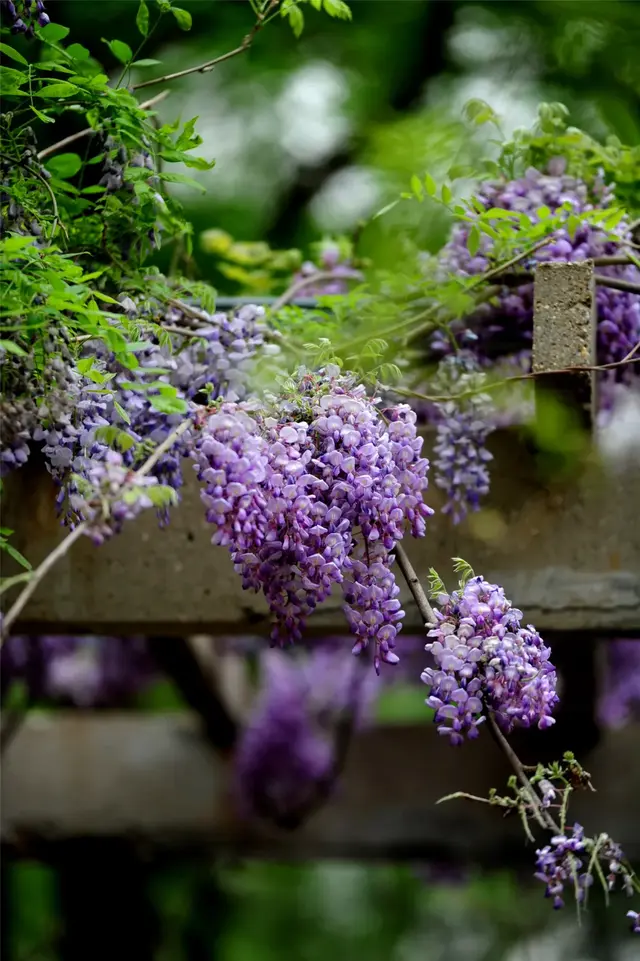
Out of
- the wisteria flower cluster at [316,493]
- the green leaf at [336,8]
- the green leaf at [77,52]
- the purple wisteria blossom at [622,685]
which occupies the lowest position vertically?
the wisteria flower cluster at [316,493]

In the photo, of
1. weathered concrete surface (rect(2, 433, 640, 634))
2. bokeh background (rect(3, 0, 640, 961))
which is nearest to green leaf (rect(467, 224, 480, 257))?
weathered concrete surface (rect(2, 433, 640, 634))

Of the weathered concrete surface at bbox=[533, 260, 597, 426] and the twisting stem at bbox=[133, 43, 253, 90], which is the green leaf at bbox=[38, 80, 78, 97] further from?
the weathered concrete surface at bbox=[533, 260, 597, 426]

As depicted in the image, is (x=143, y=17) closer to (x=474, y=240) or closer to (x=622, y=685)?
(x=474, y=240)

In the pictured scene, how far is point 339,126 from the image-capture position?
12.5ft

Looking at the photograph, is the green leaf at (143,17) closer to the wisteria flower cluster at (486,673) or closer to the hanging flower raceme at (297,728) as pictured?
the wisteria flower cluster at (486,673)

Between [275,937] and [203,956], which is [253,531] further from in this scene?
[275,937]

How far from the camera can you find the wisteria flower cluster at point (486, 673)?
1.04 metres

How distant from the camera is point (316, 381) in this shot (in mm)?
1124

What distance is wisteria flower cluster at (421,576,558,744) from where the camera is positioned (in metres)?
1.04

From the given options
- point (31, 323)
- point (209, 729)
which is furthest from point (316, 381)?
point (209, 729)

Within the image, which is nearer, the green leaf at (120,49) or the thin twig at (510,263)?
the green leaf at (120,49)

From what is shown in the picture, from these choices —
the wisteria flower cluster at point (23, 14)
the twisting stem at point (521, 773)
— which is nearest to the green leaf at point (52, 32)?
the wisteria flower cluster at point (23, 14)

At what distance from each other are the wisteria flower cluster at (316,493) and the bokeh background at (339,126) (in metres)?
1.61

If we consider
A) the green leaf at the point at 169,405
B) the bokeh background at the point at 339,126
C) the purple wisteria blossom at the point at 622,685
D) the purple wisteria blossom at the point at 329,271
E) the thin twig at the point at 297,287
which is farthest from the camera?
the purple wisteria blossom at the point at 622,685
